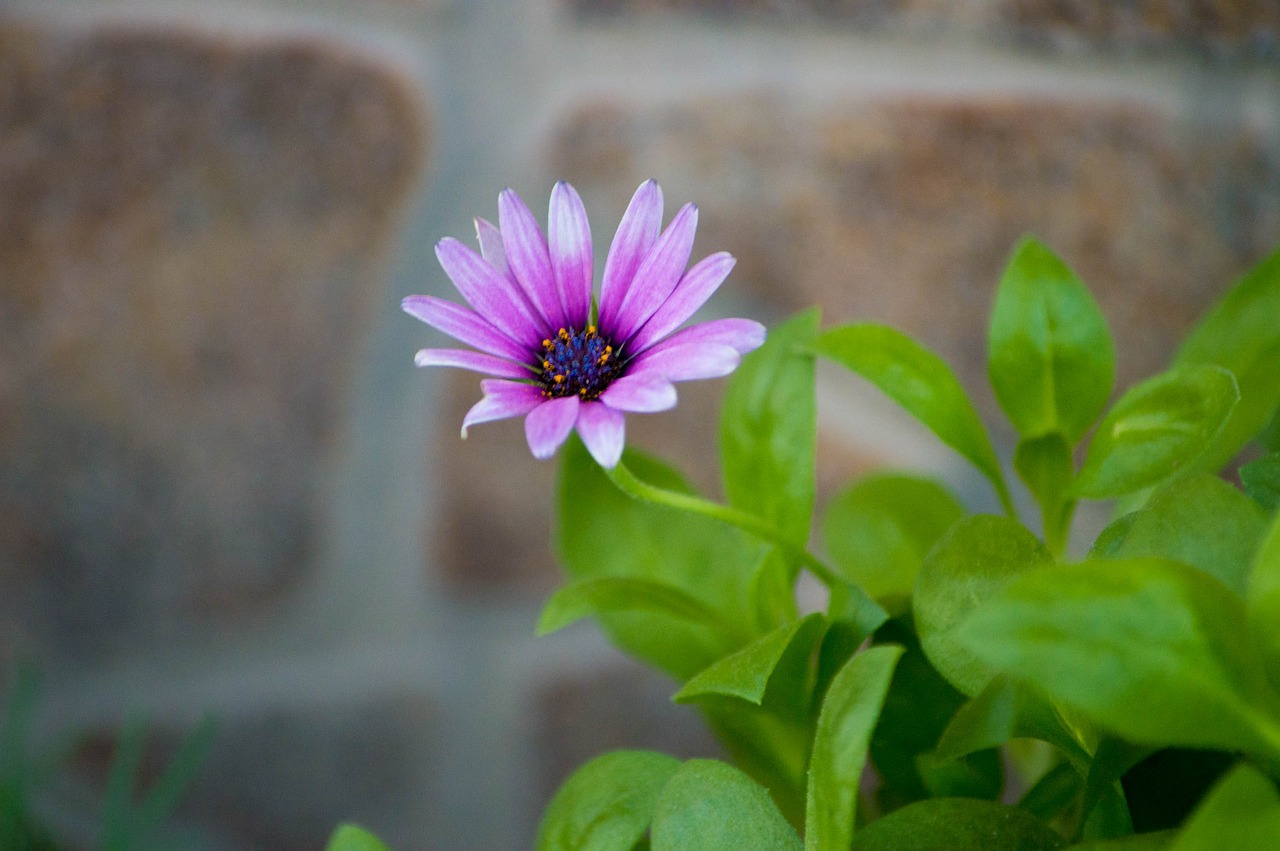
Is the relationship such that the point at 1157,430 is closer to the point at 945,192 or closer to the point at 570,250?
the point at 570,250

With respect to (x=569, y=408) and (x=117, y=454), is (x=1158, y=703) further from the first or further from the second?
(x=117, y=454)

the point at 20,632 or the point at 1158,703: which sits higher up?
the point at 1158,703

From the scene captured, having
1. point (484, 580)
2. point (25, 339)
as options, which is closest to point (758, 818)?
point (484, 580)

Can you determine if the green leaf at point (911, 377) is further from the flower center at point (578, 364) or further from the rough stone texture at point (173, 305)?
the rough stone texture at point (173, 305)

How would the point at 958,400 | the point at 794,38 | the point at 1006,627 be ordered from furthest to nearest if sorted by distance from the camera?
the point at 794,38
the point at 958,400
the point at 1006,627

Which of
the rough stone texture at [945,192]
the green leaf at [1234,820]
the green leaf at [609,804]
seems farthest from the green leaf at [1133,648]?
the rough stone texture at [945,192]

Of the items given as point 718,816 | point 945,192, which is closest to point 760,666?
point 718,816

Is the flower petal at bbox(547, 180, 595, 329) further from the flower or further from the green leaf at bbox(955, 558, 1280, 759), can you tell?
the green leaf at bbox(955, 558, 1280, 759)
